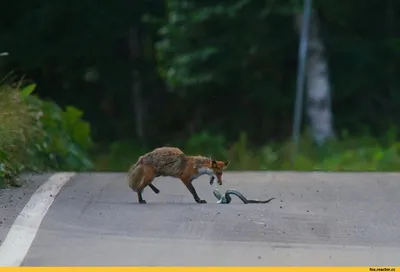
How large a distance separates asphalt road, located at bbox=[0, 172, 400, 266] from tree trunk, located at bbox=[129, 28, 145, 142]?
15.3m

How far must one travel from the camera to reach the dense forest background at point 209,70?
21281 mm

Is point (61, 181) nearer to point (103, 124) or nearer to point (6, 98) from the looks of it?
point (6, 98)

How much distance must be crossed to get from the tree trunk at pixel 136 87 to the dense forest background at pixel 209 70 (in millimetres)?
30

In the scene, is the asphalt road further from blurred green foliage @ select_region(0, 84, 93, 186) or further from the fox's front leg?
blurred green foliage @ select_region(0, 84, 93, 186)

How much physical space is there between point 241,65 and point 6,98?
10767 mm

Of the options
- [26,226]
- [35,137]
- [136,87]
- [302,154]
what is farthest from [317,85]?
[26,226]

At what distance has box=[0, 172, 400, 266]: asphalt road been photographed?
7133mm

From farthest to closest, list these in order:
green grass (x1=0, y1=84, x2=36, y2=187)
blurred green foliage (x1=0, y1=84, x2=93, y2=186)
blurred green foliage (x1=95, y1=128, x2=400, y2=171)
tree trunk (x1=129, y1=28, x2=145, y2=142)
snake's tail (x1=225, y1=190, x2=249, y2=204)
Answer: tree trunk (x1=129, y1=28, x2=145, y2=142) → blurred green foliage (x1=95, y1=128, x2=400, y2=171) → blurred green foliage (x1=0, y1=84, x2=93, y2=186) → green grass (x1=0, y1=84, x2=36, y2=187) → snake's tail (x1=225, y1=190, x2=249, y2=204)

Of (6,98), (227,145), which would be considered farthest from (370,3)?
(6,98)

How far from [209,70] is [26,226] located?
14562 millimetres

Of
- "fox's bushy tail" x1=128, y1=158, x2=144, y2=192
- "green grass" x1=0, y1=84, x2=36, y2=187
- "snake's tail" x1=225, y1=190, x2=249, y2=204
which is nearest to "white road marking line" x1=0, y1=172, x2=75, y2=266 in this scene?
"green grass" x1=0, y1=84, x2=36, y2=187

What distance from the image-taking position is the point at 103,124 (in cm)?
2686

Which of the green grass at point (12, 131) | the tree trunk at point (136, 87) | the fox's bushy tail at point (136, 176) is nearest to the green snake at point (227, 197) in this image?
the fox's bushy tail at point (136, 176)

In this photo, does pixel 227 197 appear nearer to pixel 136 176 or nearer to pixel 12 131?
pixel 136 176
